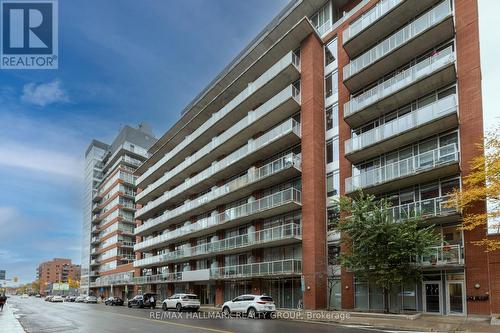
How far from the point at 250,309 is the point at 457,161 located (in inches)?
601

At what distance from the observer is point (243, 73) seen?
4206 centimetres

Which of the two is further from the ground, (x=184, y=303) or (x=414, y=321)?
(x=414, y=321)

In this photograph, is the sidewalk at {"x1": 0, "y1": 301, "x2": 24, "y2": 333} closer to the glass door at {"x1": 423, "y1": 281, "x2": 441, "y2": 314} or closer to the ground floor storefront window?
the ground floor storefront window

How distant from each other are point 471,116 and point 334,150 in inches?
437

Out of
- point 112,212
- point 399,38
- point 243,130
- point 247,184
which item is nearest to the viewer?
point 399,38

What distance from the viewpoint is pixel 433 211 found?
25516 mm

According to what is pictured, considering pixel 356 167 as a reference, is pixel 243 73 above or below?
above

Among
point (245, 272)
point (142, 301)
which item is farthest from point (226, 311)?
point (142, 301)

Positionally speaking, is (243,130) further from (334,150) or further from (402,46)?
(402,46)

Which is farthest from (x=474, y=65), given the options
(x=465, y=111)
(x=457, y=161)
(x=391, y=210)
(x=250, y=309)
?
(x=250, y=309)

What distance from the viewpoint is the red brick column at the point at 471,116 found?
23406mm

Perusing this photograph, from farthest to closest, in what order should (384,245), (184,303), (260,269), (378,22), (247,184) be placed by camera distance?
1. (247,184)
2. (260,269)
3. (184,303)
4. (378,22)
5. (384,245)

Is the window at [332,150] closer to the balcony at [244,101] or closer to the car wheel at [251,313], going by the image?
the balcony at [244,101]

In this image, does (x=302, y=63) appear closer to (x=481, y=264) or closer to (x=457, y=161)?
(x=457, y=161)
